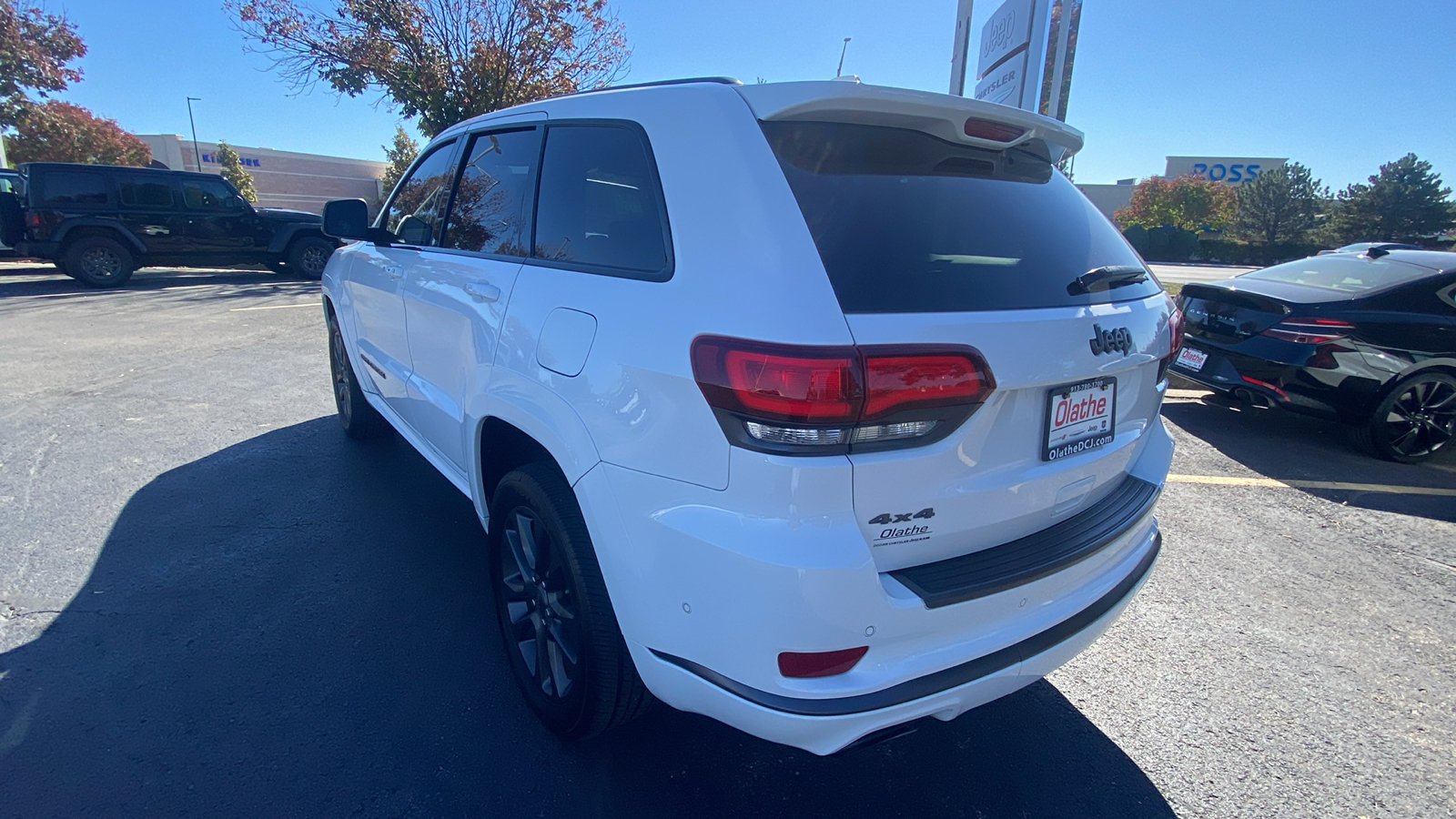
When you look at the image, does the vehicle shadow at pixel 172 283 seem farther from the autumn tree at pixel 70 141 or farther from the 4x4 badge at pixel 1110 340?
the autumn tree at pixel 70 141

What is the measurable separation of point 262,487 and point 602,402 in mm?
3312

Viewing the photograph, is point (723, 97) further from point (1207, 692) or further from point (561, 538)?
point (1207, 692)

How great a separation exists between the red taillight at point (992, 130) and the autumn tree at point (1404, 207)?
197 ft

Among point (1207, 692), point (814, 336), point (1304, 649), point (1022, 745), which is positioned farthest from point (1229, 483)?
point (814, 336)

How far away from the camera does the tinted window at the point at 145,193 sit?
12.7 meters

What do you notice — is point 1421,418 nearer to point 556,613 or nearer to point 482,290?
point 556,613

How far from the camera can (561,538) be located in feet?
6.72

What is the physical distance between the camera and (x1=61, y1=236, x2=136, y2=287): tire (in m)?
12.4

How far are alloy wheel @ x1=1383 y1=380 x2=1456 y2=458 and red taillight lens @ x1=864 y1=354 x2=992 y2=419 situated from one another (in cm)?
535

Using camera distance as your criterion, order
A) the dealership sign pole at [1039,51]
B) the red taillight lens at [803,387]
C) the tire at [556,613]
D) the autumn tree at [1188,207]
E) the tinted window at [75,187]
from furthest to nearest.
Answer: the autumn tree at [1188,207], the tinted window at [75,187], the dealership sign pole at [1039,51], the tire at [556,613], the red taillight lens at [803,387]

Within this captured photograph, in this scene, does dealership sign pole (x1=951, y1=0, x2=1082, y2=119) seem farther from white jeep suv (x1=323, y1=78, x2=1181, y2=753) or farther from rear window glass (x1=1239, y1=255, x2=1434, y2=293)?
white jeep suv (x1=323, y1=78, x2=1181, y2=753)

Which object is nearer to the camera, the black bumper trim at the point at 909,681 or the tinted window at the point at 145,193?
the black bumper trim at the point at 909,681

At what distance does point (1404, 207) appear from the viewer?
156 feet

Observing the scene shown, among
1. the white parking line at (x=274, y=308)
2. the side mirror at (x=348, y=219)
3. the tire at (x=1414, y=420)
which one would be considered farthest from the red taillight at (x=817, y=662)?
the white parking line at (x=274, y=308)
